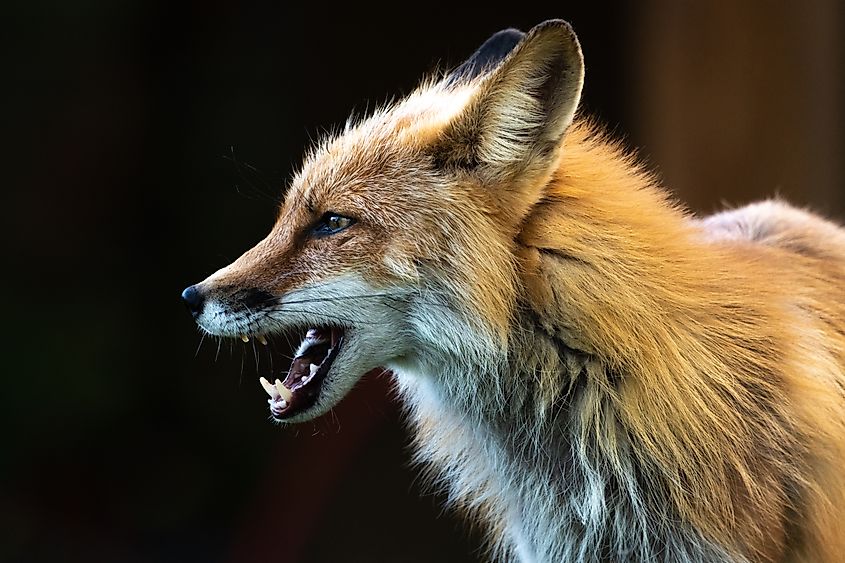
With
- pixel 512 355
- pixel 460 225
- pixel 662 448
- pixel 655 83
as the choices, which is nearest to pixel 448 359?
pixel 512 355

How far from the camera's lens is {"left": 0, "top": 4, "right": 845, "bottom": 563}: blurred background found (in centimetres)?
728

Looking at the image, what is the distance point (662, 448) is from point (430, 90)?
150 centimetres

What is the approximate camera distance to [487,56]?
360 cm

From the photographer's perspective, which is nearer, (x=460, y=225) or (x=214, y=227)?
(x=460, y=225)

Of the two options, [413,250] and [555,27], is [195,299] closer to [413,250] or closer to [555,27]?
[413,250]

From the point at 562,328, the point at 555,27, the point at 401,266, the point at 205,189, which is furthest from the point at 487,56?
the point at 205,189

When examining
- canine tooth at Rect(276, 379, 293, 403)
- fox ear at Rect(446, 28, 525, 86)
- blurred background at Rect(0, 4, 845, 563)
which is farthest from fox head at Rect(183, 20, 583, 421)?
blurred background at Rect(0, 4, 845, 563)

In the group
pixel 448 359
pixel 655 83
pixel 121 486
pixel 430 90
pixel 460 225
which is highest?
pixel 655 83

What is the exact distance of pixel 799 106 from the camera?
7.24 metres

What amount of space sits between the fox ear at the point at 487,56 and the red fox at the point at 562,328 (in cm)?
52

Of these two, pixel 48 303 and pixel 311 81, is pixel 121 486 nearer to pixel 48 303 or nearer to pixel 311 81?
pixel 48 303

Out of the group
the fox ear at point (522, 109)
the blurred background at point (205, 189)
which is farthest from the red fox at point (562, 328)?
the blurred background at point (205, 189)

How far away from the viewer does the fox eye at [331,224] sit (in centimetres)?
301

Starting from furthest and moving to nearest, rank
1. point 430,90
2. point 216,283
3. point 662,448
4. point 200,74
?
point 200,74, point 430,90, point 216,283, point 662,448
